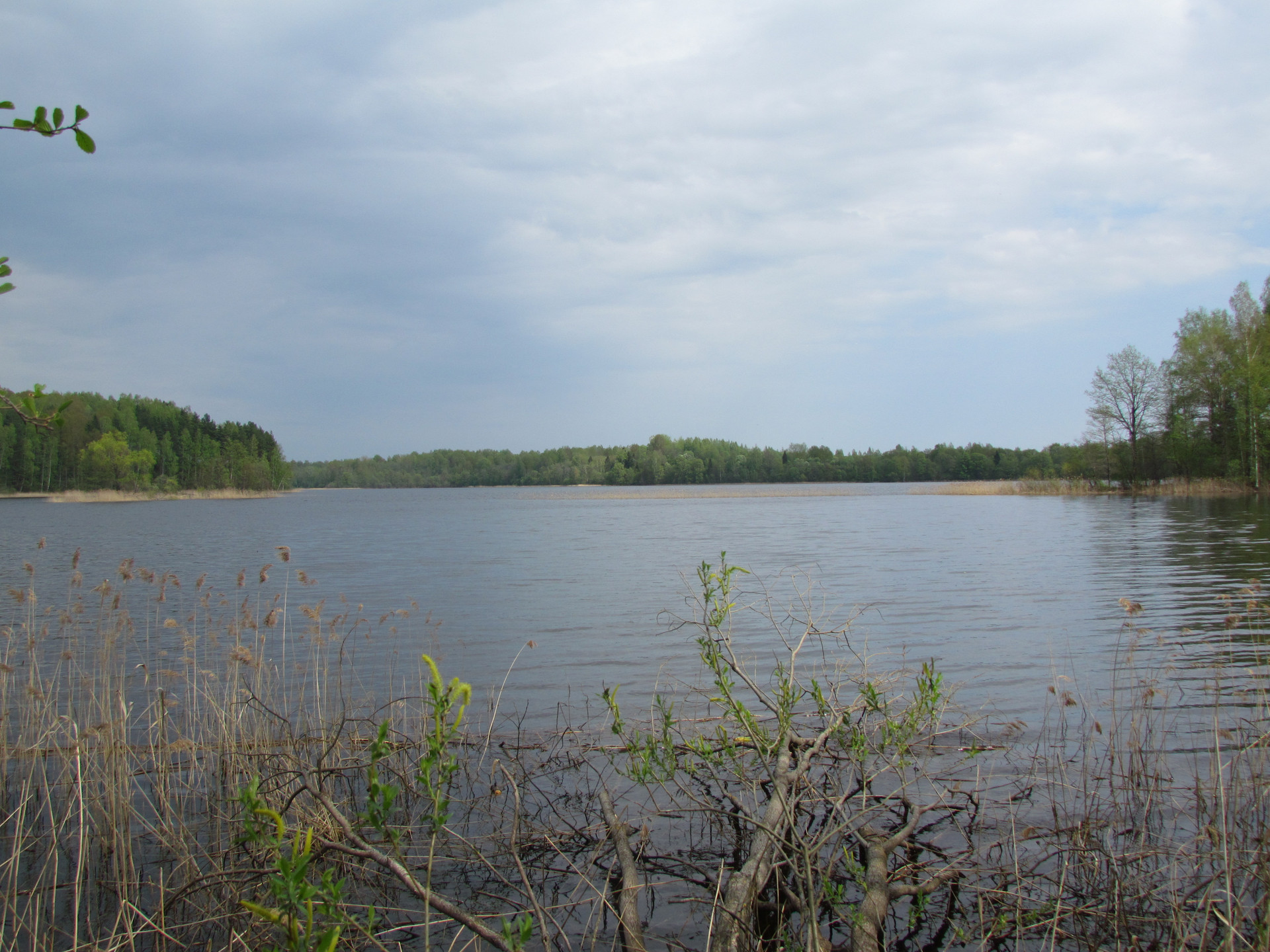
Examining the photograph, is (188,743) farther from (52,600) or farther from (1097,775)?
(52,600)

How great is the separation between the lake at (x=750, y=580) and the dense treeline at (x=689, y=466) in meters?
87.0

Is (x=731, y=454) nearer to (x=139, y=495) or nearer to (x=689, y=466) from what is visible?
(x=689, y=466)

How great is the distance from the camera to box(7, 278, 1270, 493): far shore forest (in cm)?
4622

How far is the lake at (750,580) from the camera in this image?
9.70 meters

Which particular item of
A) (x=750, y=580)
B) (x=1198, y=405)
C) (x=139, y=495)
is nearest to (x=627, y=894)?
(x=750, y=580)

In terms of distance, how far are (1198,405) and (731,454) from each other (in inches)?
3982

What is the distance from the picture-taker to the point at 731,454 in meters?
148

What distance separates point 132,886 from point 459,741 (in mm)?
2318

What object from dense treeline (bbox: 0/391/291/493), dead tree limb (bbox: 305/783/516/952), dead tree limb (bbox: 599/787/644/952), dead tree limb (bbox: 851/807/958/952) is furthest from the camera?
dense treeline (bbox: 0/391/291/493)

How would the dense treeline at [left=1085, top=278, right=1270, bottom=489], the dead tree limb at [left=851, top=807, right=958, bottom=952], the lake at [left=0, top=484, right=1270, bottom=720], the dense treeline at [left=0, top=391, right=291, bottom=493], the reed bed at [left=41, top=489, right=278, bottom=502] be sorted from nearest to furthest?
the dead tree limb at [left=851, top=807, right=958, bottom=952] → the lake at [left=0, top=484, right=1270, bottom=720] → the dense treeline at [left=1085, top=278, right=1270, bottom=489] → the reed bed at [left=41, top=489, right=278, bottom=502] → the dense treeline at [left=0, top=391, right=291, bottom=493]

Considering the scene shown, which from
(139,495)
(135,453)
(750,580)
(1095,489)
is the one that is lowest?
(750,580)

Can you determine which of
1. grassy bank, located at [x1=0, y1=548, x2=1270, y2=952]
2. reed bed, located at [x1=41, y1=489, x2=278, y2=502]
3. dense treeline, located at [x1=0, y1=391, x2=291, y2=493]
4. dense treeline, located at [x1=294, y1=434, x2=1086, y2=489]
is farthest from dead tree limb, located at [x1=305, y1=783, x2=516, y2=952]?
dense treeline, located at [x1=294, y1=434, x2=1086, y2=489]

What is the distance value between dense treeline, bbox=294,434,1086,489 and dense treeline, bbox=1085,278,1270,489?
57.2 metres

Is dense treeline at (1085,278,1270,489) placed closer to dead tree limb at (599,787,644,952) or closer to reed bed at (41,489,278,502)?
dead tree limb at (599,787,644,952)
